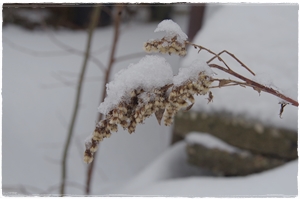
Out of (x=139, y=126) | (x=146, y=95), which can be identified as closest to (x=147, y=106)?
(x=146, y=95)

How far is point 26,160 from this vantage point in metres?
2.52

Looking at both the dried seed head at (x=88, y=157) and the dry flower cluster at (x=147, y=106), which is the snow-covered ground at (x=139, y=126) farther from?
Result: the dried seed head at (x=88, y=157)

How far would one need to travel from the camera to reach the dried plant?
480mm

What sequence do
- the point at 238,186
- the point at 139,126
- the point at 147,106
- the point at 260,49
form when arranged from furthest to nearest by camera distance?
the point at 139,126
the point at 260,49
the point at 238,186
the point at 147,106

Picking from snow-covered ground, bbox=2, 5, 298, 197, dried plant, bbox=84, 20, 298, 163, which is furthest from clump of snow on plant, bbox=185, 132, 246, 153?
dried plant, bbox=84, 20, 298, 163

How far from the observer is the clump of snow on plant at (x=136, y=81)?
0.52 m

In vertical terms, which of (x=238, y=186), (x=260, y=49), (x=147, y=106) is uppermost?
(x=260, y=49)

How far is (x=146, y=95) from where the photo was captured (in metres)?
0.51

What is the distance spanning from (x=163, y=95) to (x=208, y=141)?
1.46 metres

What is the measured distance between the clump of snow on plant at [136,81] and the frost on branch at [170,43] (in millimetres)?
38

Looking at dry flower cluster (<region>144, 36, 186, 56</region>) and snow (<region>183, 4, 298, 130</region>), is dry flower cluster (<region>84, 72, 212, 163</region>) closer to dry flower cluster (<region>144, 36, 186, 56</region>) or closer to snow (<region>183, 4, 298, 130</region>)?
dry flower cluster (<region>144, 36, 186, 56</region>)

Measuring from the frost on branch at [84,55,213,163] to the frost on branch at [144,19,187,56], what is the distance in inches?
1.3

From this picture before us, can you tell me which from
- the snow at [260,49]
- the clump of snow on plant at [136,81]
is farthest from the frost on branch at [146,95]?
the snow at [260,49]

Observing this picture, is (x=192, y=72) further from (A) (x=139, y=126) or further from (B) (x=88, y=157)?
(A) (x=139, y=126)
